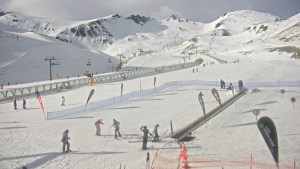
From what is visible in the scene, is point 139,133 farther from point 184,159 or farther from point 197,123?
point 184,159

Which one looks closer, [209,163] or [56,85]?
[209,163]

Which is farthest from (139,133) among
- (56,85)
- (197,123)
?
(56,85)

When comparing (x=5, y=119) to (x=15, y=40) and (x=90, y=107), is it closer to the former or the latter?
(x=90, y=107)

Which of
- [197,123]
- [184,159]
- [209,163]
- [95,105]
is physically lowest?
[209,163]

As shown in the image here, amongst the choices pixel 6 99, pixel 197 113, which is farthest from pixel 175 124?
pixel 6 99

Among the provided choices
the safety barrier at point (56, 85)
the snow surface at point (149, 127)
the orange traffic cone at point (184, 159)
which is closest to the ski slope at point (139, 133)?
the snow surface at point (149, 127)

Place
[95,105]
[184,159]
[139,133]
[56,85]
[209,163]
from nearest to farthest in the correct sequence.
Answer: [184,159] → [209,163] → [139,133] → [95,105] → [56,85]

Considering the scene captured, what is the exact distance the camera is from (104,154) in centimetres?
1930

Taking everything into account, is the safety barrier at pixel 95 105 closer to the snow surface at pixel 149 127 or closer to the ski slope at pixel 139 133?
the snow surface at pixel 149 127

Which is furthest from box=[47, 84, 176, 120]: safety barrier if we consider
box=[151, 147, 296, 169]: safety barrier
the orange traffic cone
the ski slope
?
the orange traffic cone

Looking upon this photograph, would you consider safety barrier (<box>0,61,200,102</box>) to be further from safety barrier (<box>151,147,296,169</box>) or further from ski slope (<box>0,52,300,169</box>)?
safety barrier (<box>151,147,296,169</box>)

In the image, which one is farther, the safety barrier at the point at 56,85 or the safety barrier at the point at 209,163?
the safety barrier at the point at 56,85

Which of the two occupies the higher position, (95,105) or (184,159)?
(95,105)

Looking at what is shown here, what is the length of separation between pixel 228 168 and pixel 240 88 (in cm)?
2841
